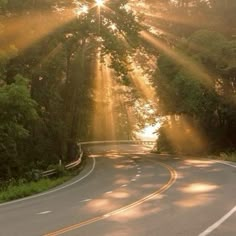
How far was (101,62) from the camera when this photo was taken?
35969 millimetres

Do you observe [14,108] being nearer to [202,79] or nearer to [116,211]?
[116,211]

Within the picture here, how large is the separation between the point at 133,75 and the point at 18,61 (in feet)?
95.2

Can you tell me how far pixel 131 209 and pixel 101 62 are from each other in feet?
72.6

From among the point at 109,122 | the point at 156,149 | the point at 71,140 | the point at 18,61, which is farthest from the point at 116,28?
the point at 109,122

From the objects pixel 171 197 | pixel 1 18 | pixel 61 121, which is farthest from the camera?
pixel 61 121

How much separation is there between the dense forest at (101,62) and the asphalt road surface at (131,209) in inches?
269

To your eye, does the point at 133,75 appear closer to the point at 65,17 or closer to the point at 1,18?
the point at 65,17

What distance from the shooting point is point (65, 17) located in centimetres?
3462

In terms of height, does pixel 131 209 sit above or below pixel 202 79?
below

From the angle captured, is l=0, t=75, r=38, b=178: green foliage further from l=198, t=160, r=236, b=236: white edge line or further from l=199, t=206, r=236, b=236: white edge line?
Answer: l=199, t=206, r=236, b=236: white edge line

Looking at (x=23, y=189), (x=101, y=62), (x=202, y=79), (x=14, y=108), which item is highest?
(x=101, y=62)

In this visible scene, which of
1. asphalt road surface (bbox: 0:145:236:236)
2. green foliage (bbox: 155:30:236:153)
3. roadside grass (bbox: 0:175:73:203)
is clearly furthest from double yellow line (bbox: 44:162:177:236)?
green foliage (bbox: 155:30:236:153)

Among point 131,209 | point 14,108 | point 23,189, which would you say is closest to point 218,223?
point 131,209

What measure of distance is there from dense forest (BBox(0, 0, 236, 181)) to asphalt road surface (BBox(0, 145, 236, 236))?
6.84 meters
